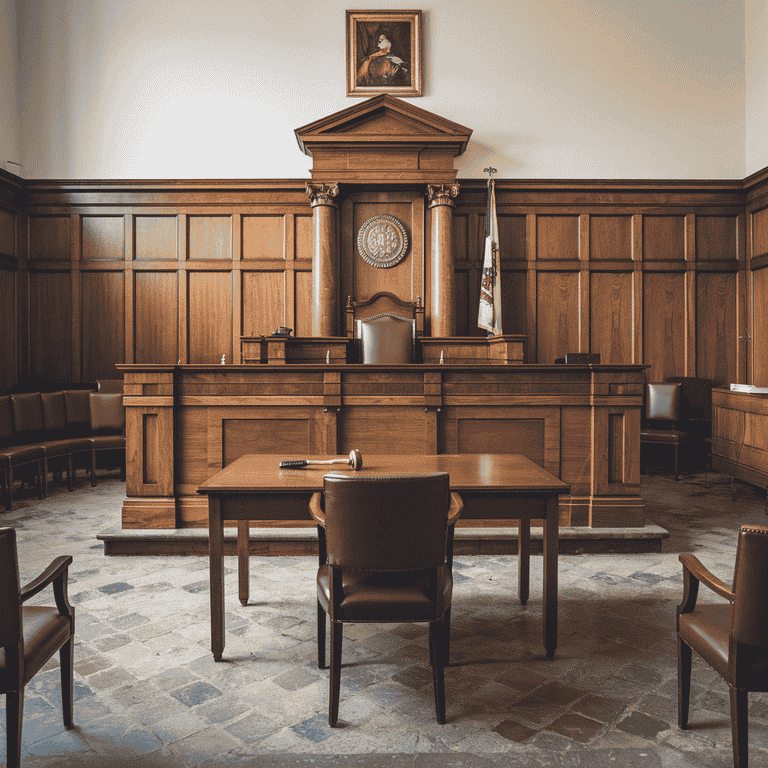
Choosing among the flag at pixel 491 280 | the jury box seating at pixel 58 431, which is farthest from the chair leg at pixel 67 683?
the flag at pixel 491 280

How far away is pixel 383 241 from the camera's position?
734 cm

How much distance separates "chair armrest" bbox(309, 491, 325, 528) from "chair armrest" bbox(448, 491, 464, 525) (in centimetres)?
44

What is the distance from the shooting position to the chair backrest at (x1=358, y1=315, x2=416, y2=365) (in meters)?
6.60

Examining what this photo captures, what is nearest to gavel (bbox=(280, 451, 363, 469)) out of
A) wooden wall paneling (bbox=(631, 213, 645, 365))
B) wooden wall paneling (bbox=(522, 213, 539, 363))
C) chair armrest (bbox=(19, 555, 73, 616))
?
chair armrest (bbox=(19, 555, 73, 616))

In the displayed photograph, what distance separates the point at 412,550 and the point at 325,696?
75cm

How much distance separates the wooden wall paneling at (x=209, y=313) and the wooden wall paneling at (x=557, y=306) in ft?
12.5

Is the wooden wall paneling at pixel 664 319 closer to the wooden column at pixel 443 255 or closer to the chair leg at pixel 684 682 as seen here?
the wooden column at pixel 443 255

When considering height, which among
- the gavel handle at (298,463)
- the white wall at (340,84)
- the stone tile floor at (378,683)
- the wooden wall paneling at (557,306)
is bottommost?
the stone tile floor at (378,683)

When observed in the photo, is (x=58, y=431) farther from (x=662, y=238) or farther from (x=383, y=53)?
(x=662, y=238)

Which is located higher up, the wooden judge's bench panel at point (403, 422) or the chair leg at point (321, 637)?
the wooden judge's bench panel at point (403, 422)

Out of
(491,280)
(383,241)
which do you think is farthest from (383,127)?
(491,280)

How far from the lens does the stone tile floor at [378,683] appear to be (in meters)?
1.90

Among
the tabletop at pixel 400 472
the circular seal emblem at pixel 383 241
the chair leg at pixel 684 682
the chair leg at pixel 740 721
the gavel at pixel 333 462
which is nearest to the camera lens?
the chair leg at pixel 740 721

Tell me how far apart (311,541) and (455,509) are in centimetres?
196
